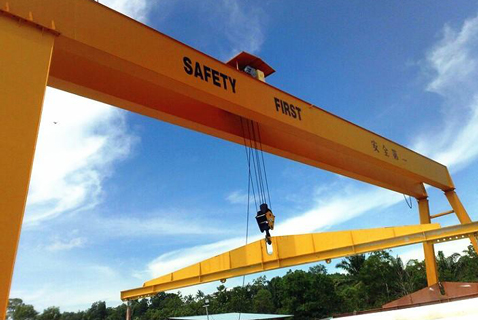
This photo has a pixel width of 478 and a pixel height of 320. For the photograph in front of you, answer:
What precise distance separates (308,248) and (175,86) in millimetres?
4715

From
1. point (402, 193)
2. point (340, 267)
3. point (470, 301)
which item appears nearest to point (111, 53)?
point (470, 301)

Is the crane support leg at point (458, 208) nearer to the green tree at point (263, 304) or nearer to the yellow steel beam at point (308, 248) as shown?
the yellow steel beam at point (308, 248)

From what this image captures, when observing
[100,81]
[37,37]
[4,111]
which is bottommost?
[4,111]

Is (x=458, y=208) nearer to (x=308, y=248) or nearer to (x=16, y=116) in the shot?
(x=308, y=248)

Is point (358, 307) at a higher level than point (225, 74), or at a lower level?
lower

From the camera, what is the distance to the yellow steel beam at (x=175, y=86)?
15.6ft

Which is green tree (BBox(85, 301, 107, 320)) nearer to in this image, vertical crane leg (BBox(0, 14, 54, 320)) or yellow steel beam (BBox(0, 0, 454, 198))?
yellow steel beam (BBox(0, 0, 454, 198))

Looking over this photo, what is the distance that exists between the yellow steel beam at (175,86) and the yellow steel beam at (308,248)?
1.99 meters

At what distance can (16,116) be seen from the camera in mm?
3664

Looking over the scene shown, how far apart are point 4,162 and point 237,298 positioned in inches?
1221

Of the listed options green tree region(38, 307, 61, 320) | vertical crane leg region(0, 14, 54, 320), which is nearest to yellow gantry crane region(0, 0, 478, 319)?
vertical crane leg region(0, 14, 54, 320)

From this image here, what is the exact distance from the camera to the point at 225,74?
643cm

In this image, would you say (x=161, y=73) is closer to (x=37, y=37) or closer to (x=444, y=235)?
(x=37, y=37)

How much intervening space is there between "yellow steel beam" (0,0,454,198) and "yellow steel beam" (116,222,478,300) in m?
1.99
